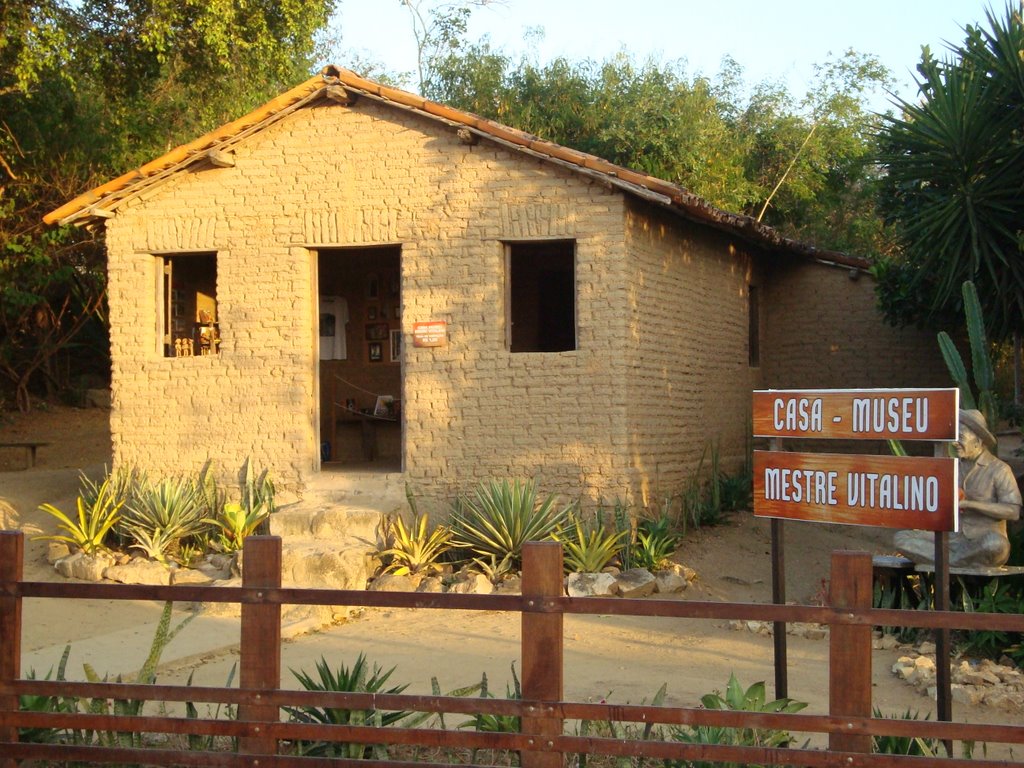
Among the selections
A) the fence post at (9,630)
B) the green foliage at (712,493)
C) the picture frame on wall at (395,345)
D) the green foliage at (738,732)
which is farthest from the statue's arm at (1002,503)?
the picture frame on wall at (395,345)

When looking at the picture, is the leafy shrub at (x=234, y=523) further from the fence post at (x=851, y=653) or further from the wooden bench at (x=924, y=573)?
the fence post at (x=851, y=653)

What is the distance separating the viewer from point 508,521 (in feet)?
37.1

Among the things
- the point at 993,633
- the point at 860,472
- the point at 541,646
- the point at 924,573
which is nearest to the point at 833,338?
the point at 924,573

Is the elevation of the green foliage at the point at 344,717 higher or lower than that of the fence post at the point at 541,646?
lower

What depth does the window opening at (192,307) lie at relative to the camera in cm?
1397

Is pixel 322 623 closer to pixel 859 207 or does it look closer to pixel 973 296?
pixel 973 296

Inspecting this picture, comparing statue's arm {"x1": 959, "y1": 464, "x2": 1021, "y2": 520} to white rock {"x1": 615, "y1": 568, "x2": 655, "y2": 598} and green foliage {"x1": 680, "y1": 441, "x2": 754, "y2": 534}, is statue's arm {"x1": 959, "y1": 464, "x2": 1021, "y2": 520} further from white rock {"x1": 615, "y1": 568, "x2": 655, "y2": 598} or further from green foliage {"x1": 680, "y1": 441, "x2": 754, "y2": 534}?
green foliage {"x1": 680, "y1": 441, "x2": 754, "y2": 534}

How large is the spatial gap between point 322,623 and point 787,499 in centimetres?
525

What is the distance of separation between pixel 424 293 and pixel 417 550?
2768mm

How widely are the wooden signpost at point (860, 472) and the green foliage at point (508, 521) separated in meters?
4.99

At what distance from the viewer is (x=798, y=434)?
6266mm

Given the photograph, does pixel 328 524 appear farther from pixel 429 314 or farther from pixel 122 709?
pixel 122 709

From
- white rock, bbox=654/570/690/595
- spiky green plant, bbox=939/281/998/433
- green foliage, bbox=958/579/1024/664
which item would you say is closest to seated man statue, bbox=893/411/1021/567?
green foliage, bbox=958/579/1024/664

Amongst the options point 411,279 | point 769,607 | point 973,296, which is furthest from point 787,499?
point 411,279
